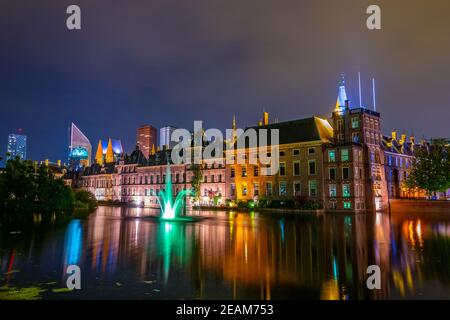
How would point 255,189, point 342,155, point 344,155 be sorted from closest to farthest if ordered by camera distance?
point 344,155 → point 342,155 → point 255,189

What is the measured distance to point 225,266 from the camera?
14383 mm

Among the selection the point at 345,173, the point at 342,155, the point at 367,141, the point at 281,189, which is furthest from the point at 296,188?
the point at 367,141

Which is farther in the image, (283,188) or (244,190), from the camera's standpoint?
(244,190)

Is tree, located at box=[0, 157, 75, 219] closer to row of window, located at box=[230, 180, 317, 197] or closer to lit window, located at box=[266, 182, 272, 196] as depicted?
row of window, located at box=[230, 180, 317, 197]

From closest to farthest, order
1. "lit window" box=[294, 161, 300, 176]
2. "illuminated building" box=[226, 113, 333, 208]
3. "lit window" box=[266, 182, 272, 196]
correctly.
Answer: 1. "illuminated building" box=[226, 113, 333, 208]
2. "lit window" box=[294, 161, 300, 176]
3. "lit window" box=[266, 182, 272, 196]

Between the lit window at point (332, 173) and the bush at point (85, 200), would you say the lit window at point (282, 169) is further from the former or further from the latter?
the bush at point (85, 200)

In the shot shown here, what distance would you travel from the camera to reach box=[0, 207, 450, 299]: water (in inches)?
425

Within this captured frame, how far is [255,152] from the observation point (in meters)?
68.6

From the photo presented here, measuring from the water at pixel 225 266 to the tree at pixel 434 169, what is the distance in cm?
3670

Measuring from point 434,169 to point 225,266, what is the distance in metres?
54.2

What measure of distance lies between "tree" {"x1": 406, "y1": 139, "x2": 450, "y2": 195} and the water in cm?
3670

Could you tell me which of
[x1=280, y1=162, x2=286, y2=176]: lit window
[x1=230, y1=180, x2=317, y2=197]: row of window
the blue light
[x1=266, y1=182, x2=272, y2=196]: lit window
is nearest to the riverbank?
[x1=230, y1=180, x2=317, y2=197]: row of window

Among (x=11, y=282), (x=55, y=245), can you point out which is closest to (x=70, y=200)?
(x=55, y=245)

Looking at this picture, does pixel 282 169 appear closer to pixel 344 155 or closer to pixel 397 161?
pixel 344 155
